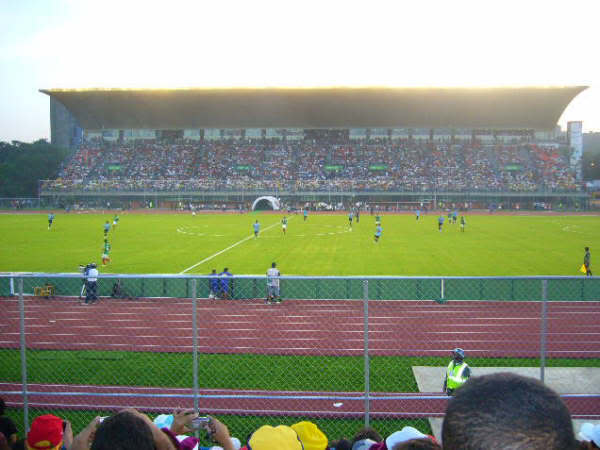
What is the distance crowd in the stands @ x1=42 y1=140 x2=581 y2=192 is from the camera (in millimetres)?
69438

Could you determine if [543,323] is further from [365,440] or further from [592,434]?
[365,440]

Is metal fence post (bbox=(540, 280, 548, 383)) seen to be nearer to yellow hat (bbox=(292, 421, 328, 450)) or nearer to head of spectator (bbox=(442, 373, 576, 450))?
yellow hat (bbox=(292, 421, 328, 450))

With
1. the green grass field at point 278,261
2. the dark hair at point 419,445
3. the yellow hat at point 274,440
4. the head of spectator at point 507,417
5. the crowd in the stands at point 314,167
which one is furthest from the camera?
the crowd in the stands at point 314,167

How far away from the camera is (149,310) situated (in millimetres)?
15328

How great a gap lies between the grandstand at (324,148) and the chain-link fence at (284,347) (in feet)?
171

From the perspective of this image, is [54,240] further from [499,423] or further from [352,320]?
[499,423]

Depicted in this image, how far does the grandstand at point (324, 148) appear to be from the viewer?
2704 inches

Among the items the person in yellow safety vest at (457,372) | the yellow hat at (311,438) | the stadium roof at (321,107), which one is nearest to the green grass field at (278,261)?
the person in yellow safety vest at (457,372)

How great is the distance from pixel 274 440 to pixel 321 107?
2954 inches

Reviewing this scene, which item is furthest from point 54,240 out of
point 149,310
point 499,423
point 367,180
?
point 367,180

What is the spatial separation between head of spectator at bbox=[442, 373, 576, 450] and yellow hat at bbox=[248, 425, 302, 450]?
1777 mm

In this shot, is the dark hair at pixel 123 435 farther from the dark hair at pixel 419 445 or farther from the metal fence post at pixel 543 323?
the metal fence post at pixel 543 323

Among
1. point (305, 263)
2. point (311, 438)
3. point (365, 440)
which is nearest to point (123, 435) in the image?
point (311, 438)

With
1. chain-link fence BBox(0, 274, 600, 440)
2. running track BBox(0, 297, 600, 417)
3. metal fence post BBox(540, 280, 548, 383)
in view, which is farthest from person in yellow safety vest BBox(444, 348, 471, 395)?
metal fence post BBox(540, 280, 548, 383)
